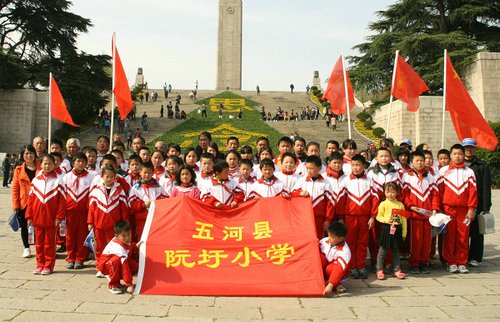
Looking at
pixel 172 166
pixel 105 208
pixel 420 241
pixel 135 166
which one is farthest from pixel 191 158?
pixel 420 241

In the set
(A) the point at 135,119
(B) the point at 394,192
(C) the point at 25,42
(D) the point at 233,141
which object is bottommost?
(B) the point at 394,192

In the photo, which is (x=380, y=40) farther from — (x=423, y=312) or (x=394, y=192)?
(x=423, y=312)

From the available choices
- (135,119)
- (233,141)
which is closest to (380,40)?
(135,119)

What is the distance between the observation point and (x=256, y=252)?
3.94 meters

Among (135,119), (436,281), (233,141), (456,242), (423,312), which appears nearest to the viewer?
(423,312)

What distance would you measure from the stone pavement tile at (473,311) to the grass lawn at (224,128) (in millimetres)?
16223

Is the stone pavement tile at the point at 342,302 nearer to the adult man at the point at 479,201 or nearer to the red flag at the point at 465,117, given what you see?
the adult man at the point at 479,201

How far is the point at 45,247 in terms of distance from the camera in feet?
14.3

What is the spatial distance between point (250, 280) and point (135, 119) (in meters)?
22.0

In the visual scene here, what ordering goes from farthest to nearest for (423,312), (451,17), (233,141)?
(451,17) → (233,141) → (423,312)

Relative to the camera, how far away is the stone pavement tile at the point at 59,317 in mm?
3043

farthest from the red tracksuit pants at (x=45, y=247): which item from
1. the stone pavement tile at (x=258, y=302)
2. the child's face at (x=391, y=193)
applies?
the child's face at (x=391, y=193)

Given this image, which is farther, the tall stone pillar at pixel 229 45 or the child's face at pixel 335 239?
the tall stone pillar at pixel 229 45

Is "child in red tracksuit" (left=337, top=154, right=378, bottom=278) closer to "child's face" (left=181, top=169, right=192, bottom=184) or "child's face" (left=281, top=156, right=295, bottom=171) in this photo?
"child's face" (left=281, top=156, right=295, bottom=171)
